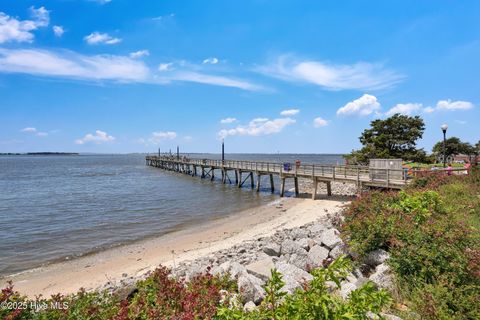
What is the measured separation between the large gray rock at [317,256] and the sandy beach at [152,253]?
536cm

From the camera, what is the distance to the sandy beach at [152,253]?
10.2m

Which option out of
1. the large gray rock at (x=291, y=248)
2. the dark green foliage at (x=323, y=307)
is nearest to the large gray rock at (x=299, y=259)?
the large gray rock at (x=291, y=248)

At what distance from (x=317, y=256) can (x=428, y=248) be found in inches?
115

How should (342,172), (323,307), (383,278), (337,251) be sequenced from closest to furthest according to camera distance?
(323,307) < (383,278) < (337,251) < (342,172)

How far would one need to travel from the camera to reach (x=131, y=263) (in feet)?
38.9

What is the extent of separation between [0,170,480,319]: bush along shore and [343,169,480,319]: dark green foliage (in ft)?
0.06

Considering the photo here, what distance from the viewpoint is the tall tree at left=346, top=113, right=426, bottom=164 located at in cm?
3030

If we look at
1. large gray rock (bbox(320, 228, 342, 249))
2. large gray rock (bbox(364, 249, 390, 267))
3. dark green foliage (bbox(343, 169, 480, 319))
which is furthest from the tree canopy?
large gray rock (bbox(364, 249, 390, 267))

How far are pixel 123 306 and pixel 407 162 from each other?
30904 mm

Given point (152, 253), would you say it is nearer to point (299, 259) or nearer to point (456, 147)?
point (299, 259)

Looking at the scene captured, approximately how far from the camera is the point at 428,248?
534cm

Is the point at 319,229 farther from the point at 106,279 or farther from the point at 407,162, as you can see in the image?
the point at 407,162

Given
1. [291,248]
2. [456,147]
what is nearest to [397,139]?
[456,147]

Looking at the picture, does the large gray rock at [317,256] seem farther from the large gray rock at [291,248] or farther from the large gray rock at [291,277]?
the large gray rock at [291,277]
